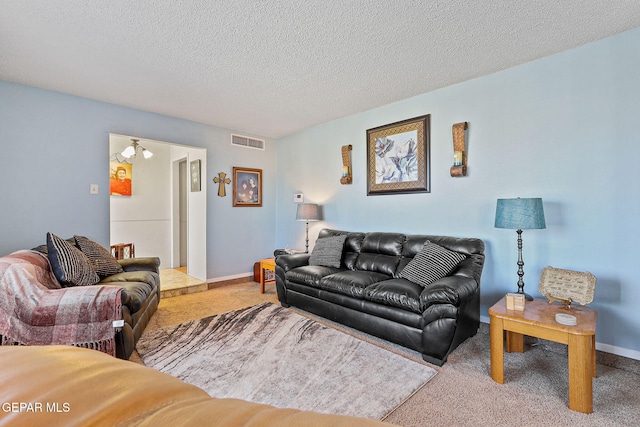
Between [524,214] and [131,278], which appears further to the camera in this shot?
[131,278]

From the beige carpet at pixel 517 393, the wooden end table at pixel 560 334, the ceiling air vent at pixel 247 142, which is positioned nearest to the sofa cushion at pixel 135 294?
the beige carpet at pixel 517 393

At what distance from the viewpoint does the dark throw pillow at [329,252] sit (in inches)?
145

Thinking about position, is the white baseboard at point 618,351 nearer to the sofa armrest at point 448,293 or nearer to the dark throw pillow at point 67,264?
the sofa armrest at point 448,293

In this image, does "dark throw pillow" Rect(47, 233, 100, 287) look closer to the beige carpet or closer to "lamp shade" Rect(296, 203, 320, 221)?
the beige carpet

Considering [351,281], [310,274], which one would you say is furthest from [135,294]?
[351,281]

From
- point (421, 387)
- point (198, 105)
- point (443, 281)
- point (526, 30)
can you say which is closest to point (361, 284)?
point (443, 281)

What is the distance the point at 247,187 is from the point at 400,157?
271 centimetres

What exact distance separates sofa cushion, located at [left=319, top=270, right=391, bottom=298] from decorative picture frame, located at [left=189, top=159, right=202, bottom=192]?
2.85 meters

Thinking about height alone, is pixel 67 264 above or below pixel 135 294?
above

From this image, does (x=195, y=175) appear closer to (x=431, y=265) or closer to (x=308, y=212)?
(x=308, y=212)

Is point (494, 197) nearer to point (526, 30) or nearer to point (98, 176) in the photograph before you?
point (526, 30)

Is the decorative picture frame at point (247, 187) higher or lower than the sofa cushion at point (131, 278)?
higher

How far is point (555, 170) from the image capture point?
263 cm

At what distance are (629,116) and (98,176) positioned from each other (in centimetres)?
536
